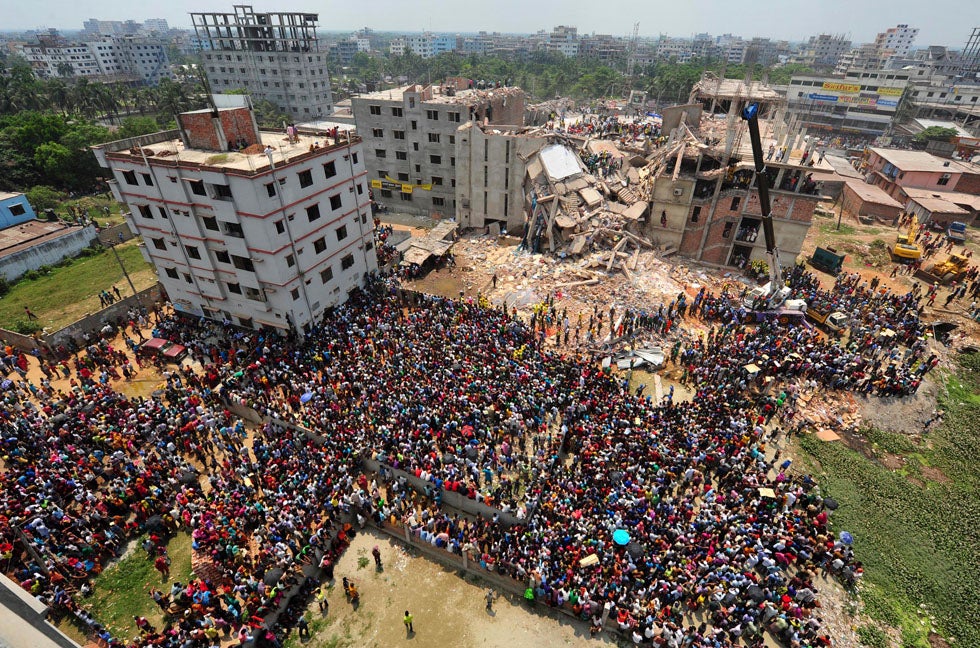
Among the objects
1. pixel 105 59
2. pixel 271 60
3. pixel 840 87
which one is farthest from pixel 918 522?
pixel 105 59

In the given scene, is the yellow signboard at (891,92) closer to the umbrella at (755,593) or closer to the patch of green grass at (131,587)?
the umbrella at (755,593)

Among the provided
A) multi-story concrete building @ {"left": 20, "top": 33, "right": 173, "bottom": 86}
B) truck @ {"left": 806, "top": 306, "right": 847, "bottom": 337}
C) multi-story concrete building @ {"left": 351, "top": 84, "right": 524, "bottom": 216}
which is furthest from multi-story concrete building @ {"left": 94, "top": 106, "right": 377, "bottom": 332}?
multi-story concrete building @ {"left": 20, "top": 33, "right": 173, "bottom": 86}

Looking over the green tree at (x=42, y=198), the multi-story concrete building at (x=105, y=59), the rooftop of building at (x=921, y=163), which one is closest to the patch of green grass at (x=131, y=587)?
the green tree at (x=42, y=198)

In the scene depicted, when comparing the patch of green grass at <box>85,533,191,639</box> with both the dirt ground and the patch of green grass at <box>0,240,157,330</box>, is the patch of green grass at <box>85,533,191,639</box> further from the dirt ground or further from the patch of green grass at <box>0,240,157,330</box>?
the patch of green grass at <box>0,240,157,330</box>

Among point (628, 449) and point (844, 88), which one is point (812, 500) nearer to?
point (628, 449)

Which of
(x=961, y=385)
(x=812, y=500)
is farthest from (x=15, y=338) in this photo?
(x=961, y=385)
